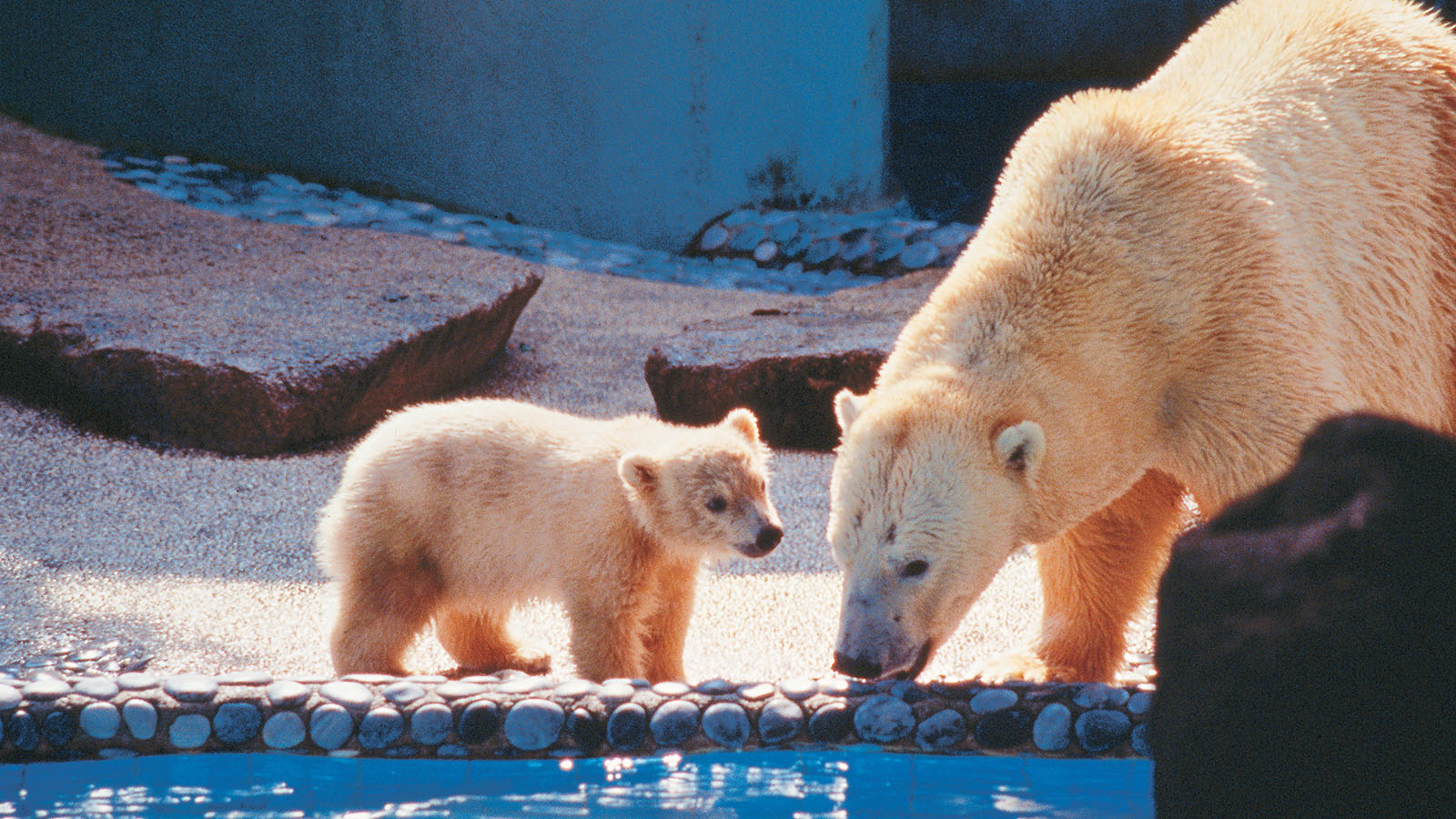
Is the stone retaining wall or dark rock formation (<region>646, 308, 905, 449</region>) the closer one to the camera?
the stone retaining wall

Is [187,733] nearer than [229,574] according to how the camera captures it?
Yes

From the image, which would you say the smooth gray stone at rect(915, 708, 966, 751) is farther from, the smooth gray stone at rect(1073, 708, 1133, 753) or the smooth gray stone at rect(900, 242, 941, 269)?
the smooth gray stone at rect(900, 242, 941, 269)

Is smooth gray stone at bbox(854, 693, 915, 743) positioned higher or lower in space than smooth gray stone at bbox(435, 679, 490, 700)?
lower

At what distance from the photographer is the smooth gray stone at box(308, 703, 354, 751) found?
2.43 metres

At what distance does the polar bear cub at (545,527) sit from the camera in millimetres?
2814

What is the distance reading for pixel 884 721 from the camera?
242 centimetres

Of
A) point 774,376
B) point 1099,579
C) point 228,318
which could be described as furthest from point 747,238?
point 1099,579

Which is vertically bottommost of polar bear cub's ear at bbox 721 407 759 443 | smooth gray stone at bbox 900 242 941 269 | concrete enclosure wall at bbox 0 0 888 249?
polar bear cub's ear at bbox 721 407 759 443

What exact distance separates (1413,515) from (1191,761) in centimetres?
27

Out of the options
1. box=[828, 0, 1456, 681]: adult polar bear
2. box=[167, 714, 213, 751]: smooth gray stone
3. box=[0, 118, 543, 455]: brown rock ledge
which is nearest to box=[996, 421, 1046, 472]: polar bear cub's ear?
box=[828, 0, 1456, 681]: adult polar bear

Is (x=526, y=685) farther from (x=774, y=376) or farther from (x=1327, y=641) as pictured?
(x=774, y=376)

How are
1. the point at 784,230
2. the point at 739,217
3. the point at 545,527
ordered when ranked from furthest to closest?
the point at 739,217 < the point at 784,230 < the point at 545,527

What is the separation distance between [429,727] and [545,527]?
60 cm

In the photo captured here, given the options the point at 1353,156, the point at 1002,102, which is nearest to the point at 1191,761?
the point at 1353,156
